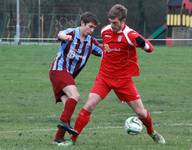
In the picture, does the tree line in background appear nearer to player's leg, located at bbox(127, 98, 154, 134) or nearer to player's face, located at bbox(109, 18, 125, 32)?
player's leg, located at bbox(127, 98, 154, 134)

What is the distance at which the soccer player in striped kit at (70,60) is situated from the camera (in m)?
9.57

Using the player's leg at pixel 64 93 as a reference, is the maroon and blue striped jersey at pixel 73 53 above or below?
above

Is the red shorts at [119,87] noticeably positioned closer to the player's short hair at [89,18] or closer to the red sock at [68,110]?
the red sock at [68,110]

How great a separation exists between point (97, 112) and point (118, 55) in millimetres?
5331

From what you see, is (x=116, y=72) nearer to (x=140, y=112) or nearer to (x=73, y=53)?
(x=140, y=112)

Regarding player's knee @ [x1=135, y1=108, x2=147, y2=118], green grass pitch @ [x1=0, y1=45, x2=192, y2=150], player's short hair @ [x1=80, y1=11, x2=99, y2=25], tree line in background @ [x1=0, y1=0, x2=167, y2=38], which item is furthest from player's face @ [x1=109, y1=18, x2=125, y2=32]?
tree line in background @ [x1=0, y1=0, x2=167, y2=38]

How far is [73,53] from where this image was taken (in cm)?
977

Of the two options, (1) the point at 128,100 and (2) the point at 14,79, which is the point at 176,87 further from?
(1) the point at 128,100

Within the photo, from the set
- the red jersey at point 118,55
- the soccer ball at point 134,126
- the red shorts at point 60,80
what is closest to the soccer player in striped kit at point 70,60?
the red shorts at point 60,80

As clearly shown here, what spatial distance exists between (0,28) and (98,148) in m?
57.3

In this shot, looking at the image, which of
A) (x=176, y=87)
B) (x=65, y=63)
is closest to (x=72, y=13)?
(x=176, y=87)

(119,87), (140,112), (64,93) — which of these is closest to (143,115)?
(140,112)

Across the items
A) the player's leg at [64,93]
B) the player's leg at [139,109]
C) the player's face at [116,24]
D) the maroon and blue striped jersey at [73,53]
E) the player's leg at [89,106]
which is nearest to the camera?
the player's face at [116,24]

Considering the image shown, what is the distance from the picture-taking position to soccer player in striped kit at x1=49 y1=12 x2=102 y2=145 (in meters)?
9.57
